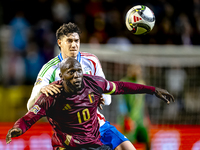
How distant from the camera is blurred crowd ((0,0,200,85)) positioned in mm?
9805

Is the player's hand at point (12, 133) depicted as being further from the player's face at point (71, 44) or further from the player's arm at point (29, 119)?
the player's face at point (71, 44)

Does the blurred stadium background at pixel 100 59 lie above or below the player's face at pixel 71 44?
below

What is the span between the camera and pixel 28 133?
7.63m

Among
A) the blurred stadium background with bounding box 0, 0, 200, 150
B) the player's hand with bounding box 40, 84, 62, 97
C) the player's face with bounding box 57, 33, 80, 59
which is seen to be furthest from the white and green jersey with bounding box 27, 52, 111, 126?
the blurred stadium background with bounding box 0, 0, 200, 150


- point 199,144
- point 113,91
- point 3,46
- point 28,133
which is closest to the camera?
point 113,91

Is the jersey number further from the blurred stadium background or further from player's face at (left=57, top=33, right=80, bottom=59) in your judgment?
the blurred stadium background

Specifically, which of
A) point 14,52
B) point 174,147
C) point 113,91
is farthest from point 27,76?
point 113,91

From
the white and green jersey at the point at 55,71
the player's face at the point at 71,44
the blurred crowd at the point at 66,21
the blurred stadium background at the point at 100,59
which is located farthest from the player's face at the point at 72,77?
the blurred crowd at the point at 66,21

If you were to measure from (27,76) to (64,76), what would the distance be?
639cm

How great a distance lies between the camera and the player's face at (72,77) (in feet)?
12.1

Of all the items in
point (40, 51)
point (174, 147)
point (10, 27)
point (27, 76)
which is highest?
point (10, 27)

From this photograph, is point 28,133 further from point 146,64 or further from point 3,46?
point 146,64

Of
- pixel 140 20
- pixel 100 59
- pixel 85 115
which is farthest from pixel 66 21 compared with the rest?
pixel 85 115

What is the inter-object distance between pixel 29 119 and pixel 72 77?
0.64 meters
